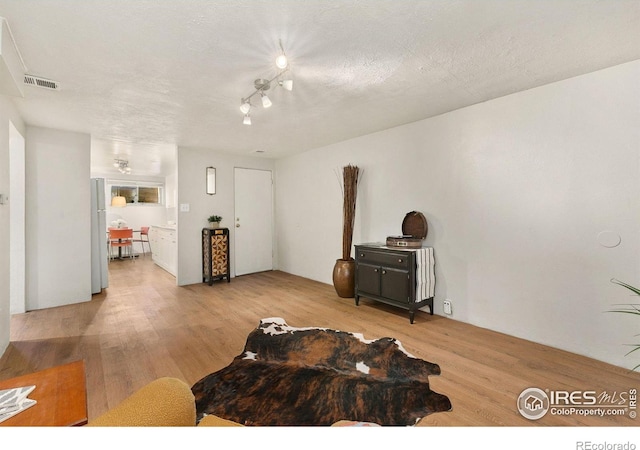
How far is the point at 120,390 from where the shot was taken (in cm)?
206

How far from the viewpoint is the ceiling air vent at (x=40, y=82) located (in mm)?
2438

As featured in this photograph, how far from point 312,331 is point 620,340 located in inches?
102

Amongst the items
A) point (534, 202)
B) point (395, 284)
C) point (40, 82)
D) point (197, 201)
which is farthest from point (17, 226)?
point (534, 202)

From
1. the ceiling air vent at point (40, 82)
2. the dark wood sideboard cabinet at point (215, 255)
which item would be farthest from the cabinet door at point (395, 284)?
the ceiling air vent at point (40, 82)

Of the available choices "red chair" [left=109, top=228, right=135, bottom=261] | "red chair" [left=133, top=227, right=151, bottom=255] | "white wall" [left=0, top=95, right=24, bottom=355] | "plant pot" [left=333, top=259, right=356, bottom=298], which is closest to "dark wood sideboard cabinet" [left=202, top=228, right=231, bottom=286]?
"plant pot" [left=333, top=259, right=356, bottom=298]

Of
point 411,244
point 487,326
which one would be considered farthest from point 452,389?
point 411,244

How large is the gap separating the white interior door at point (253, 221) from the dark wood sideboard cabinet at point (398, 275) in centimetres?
284

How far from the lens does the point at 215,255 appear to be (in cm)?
522

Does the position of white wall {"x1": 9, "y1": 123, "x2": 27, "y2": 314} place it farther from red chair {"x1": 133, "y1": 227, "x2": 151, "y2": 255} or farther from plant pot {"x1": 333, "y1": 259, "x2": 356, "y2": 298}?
red chair {"x1": 133, "y1": 227, "x2": 151, "y2": 255}

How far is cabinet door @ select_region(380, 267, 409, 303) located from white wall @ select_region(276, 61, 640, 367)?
0.52m

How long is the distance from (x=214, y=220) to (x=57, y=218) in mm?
2138

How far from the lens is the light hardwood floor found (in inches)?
79.0

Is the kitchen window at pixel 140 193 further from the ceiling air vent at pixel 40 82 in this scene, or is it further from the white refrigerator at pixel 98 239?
the ceiling air vent at pixel 40 82
